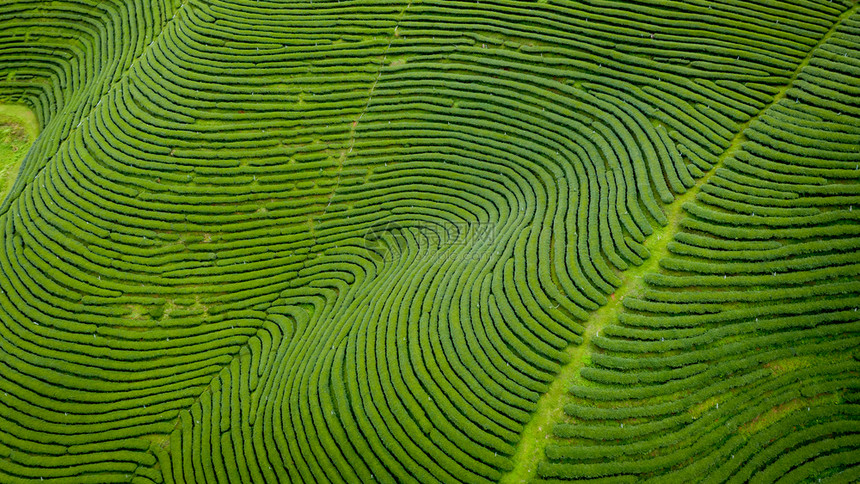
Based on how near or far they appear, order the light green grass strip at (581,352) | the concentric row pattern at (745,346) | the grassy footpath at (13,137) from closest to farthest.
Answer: the concentric row pattern at (745,346)
the light green grass strip at (581,352)
the grassy footpath at (13,137)

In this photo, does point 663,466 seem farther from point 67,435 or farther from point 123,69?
point 123,69

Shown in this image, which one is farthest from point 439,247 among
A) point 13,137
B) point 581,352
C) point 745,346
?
point 13,137

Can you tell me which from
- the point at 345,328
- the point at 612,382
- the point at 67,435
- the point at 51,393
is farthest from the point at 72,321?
the point at 612,382

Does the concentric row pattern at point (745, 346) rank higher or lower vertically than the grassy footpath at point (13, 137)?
higher

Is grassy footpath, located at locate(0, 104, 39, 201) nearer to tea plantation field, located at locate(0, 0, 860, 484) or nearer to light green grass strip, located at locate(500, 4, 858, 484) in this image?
tea plantation field, located at locate(0, 0, 860, 484)

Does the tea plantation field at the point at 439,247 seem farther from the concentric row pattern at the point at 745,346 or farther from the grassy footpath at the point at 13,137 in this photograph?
the grassy footpath at the point at 13,137

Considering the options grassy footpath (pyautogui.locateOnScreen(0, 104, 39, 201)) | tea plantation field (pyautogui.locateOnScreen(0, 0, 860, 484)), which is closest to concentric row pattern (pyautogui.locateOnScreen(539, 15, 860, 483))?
tea plantation field (pyautogui.locateOnScreen(0, 0, 860, 484))

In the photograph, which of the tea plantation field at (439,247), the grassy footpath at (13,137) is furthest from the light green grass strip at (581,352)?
the grassy footpath at (13,137)
